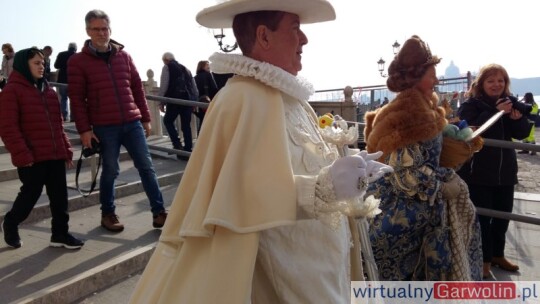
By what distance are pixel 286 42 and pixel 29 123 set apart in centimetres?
287

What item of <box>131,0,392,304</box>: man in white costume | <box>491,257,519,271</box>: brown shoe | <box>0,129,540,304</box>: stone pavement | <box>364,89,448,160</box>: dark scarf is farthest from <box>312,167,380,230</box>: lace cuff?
<box>491,257,519,271</box>: brown shoe

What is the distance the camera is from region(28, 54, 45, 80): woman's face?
386 centimetres

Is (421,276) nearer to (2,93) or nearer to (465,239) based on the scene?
(465,239)

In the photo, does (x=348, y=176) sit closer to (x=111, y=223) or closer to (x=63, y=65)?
(x=111, y=223)

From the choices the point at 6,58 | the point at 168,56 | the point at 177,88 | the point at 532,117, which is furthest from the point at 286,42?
the point at 6,58

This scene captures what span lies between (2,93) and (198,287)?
3099 mm

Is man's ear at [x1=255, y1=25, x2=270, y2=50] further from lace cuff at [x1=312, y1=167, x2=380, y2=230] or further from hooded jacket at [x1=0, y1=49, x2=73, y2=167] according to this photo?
hooded jacket at [x1=0, y1=49, x2=73, y2=167]

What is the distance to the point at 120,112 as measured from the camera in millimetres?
4277

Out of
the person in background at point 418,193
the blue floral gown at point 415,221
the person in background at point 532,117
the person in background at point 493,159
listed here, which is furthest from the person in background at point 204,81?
the blue floral gown at point 415,221

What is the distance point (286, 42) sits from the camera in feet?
5.92

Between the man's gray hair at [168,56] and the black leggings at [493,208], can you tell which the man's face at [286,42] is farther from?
the man's gray hair at [168,56]

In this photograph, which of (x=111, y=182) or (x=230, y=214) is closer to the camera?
(x=230, y=214)

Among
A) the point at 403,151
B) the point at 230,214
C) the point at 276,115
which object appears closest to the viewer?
the point at 230,214

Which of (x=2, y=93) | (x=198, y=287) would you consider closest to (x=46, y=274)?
(x=2, y=93)
